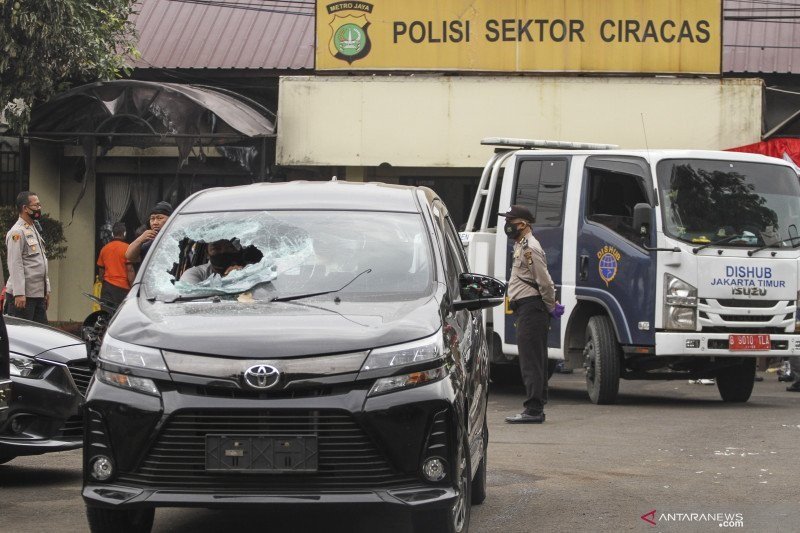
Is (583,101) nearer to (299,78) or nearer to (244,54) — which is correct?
(299,78)

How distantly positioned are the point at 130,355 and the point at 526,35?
15.8 metres

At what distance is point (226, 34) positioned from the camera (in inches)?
936

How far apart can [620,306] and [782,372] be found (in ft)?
15.9

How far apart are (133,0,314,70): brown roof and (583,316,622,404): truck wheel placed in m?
10.5

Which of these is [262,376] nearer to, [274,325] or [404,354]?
[274,325]

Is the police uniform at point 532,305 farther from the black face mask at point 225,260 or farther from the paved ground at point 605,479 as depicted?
the black face mask at point 225,260

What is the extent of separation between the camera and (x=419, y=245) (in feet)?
22.6

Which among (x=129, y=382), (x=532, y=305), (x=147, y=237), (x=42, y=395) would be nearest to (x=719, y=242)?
(x=532, y=305)

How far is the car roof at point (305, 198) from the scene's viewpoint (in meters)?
7.12

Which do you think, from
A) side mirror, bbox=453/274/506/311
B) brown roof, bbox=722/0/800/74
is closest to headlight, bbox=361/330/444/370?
side mirror, bbox=453/274/506/311

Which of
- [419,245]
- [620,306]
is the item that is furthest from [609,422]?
[419,245]

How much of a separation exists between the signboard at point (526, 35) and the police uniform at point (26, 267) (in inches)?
322

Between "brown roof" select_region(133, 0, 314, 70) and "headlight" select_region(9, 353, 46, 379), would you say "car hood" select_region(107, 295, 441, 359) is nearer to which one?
"headlight" select_region(9, 353, 46, 379)

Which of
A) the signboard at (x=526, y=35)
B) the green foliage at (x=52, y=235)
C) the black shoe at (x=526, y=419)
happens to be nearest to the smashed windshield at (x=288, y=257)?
the black shoe at (x=526, y=419)
